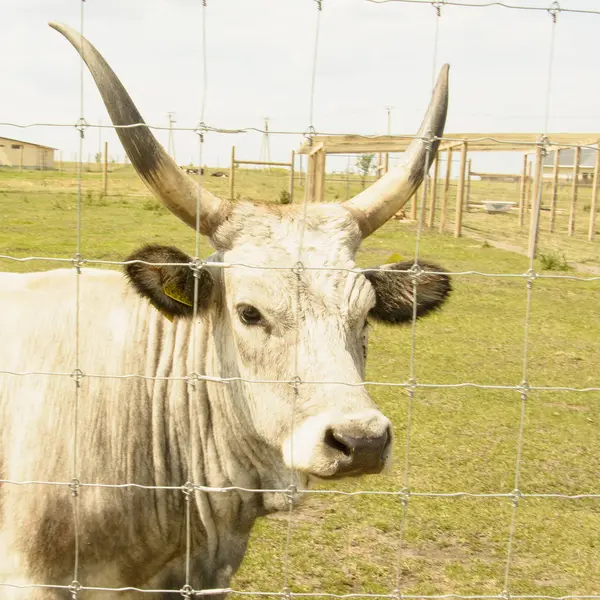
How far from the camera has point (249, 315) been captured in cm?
299

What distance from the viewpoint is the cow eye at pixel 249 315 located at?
2973 mm

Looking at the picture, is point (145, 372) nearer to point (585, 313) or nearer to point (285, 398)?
point (285, 398)

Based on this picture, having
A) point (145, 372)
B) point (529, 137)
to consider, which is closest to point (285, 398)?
point (145, 372)

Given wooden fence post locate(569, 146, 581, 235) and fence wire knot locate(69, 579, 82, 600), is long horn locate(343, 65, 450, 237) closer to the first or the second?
fence wire knot locate(69, 579, 82, 600)

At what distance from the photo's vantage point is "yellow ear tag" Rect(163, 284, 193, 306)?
9.64ft

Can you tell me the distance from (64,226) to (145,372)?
45.6ft

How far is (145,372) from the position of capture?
10.5ft

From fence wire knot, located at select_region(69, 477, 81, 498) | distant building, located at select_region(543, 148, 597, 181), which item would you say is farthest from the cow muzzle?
distant building, located at select_region(543, 148, 597, 181)

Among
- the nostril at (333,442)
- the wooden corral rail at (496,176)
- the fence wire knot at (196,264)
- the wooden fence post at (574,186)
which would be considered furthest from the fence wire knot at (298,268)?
the wooden corral rail at (496,176)

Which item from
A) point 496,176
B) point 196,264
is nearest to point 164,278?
point 196,264

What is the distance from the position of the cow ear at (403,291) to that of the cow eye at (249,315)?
51cm

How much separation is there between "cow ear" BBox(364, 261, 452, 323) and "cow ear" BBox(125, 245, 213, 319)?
28.0 inches

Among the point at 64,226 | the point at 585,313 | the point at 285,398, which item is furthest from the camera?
the point at 64,226

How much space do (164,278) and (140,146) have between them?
474mm
